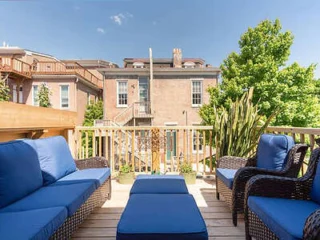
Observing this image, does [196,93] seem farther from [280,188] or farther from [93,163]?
[280,188]

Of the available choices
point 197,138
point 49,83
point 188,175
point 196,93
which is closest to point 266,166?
point 188,175

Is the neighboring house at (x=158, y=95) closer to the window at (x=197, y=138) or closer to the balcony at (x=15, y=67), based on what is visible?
the window at (x=197, y=138)

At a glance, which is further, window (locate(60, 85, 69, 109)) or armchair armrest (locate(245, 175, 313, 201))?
window (locate(60, 85, 69, 109))

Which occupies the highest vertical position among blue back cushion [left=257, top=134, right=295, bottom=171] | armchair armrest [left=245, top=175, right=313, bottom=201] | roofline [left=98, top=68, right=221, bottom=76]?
roofline [left=98, top=68, right=221, bottom=76]

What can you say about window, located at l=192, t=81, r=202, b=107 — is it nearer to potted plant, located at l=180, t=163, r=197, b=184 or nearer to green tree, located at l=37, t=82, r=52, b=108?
green tree, located at l=37, t=82, r=52, b=108

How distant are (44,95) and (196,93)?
30.1ft

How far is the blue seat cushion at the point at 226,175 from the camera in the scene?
2.38m

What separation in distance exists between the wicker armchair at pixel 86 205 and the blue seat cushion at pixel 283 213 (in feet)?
4.71

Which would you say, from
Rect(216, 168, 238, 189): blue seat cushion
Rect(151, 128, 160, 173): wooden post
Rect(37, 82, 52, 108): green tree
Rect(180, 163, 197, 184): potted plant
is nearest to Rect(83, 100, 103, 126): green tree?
Rect(37, 82, 52, 108): green tree

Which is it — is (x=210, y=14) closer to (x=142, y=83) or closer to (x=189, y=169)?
(x=142, y=83)

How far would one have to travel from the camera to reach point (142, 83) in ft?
43.0

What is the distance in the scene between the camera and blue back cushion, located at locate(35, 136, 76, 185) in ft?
7.36

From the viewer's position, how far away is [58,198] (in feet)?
5.68

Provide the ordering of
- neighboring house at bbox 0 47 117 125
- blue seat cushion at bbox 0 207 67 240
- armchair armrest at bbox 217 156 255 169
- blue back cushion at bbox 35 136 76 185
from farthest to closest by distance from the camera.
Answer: neighboring house at bbox 0 47 117 125, armchair armrest at bbox 217 156 255 169, blue back cushion at bbox 35 136 76 185, blue seat cushion at bbox 0 207 67 240
